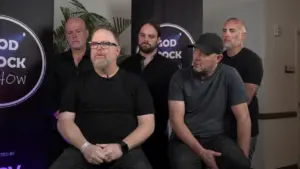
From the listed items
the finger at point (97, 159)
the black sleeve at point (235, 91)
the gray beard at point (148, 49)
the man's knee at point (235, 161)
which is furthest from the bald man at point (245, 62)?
the finger at point (97, 159)

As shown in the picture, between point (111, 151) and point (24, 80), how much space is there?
0.98m

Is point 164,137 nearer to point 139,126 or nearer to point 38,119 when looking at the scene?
point 139,126

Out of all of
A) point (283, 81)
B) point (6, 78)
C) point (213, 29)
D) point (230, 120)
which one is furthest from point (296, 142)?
point (6, 78)

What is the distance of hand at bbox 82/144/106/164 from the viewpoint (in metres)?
1.89

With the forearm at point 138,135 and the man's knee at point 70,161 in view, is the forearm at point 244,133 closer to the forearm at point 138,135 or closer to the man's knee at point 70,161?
the forearm at point 138,135

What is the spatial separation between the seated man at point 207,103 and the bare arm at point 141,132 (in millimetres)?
202

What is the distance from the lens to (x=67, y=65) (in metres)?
2.68

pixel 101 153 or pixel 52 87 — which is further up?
pixel 52 87

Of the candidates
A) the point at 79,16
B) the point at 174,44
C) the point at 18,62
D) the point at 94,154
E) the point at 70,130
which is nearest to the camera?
the point at 94,154

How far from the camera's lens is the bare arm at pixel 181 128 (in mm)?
2145

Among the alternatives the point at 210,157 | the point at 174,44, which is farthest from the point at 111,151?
the point at 174,44

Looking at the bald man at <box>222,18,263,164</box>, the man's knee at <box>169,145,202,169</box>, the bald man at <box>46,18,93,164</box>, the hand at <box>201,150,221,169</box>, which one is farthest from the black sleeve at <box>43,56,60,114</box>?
the bald man at <box>222,18,263,164</box>

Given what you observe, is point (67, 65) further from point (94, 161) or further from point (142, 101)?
point (94, 161)

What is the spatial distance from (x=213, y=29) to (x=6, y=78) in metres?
2.65
